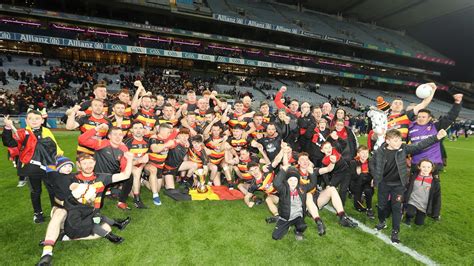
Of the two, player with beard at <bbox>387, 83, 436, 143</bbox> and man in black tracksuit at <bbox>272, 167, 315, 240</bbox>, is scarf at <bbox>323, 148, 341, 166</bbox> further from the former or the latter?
player with beard at <bbox>387, 83, 436, 143</bbox>

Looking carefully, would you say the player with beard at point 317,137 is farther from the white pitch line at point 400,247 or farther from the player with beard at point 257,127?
the white pitch line at point 400,247

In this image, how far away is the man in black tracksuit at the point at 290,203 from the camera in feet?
14.4

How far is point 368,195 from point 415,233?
40.7 inches

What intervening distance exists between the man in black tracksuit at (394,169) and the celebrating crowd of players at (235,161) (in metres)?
0.02

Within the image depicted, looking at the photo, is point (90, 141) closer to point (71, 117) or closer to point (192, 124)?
point (71, 117)

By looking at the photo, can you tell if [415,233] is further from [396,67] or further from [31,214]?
[396,67]

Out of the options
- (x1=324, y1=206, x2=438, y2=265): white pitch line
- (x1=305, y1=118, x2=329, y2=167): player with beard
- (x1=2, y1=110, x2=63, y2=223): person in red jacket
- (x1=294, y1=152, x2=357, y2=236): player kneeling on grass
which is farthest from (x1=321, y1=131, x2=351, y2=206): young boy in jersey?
(x1=2, y1=110, x2=63, y2=223): person in red jacket

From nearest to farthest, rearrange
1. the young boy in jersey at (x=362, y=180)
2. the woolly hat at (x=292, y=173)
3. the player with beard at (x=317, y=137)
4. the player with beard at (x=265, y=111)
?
1. the woolly hat at (x=292, y=173)
2. the young boy in jersey at (x=362, y=180)
3. the player with beard at (x=317, y=137)
4. the player with beard at (x=265, y=111)

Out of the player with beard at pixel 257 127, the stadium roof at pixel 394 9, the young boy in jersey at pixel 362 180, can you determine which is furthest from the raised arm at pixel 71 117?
the stadium roof at pixel 394 9

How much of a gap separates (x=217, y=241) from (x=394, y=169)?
3.31m

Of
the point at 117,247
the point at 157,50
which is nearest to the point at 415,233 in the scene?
the point at 117,247

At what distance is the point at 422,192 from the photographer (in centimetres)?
488

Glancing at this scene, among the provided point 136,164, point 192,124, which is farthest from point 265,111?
point 136,164

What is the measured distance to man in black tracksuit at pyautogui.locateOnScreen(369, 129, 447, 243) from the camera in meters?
4.32
